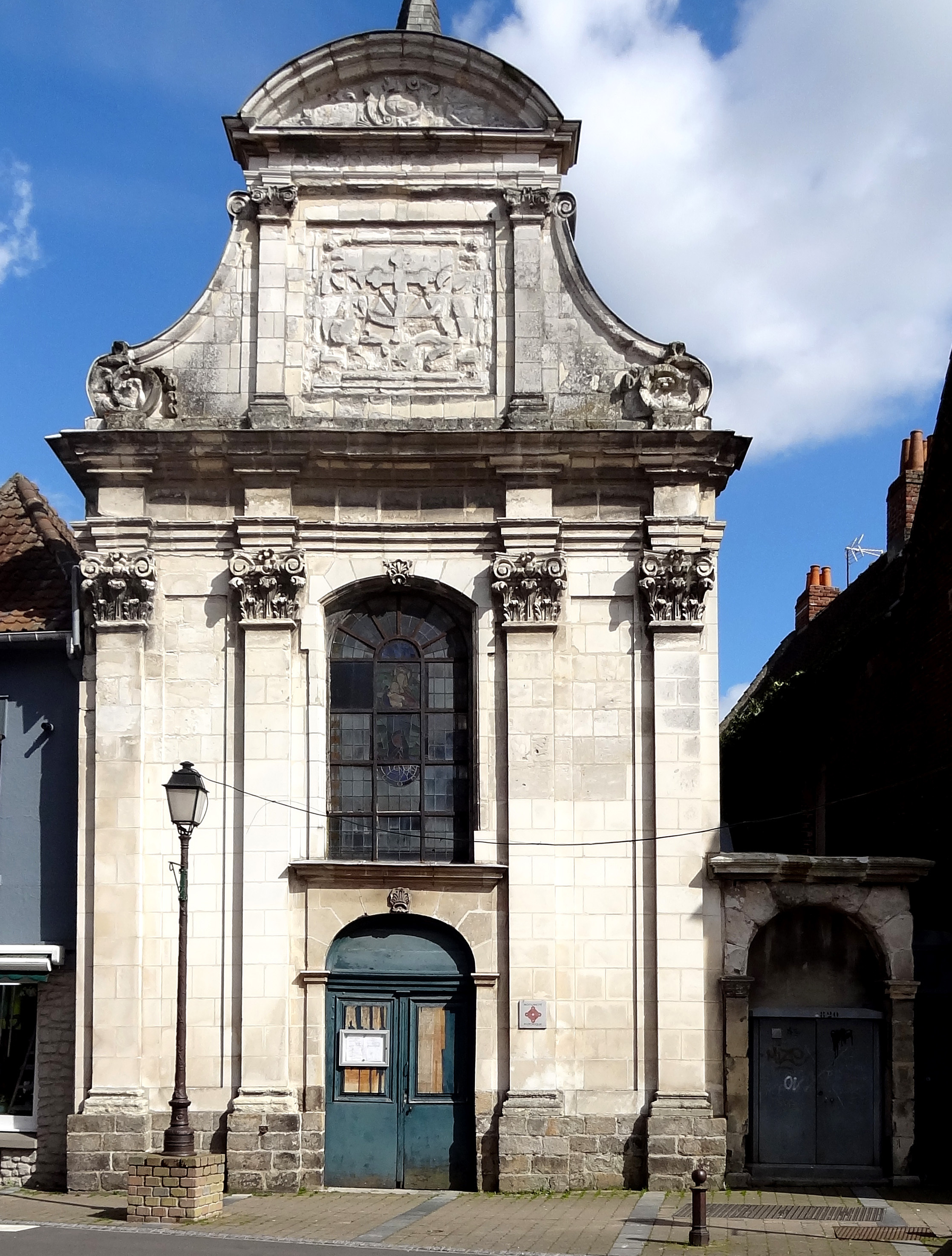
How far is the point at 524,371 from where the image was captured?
18.4 meters

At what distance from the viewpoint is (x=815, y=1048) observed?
17469mm

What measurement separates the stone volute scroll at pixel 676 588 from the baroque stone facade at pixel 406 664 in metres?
0.04

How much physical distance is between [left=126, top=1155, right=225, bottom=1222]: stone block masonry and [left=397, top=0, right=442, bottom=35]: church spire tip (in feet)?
48.0

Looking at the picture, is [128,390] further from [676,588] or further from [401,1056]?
[401,1056]

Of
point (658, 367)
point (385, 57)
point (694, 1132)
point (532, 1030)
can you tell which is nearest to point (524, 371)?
point (658, 367)

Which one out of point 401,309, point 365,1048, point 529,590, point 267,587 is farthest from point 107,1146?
point 401,309

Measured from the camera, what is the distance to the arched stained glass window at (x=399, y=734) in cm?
1805

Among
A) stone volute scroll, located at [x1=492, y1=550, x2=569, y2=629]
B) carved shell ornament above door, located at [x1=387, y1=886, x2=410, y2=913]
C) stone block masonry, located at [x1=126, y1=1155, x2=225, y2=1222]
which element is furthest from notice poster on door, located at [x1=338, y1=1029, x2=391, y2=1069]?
stone volute scroll, located at [x1=492, y1=550, x2=569, y2=629]

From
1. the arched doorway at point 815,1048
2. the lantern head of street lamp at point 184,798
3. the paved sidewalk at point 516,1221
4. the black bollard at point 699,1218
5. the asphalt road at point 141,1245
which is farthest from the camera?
the arched doorway at point 815,1048

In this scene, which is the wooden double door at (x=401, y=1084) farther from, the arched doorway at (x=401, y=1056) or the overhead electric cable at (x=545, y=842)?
the overhead electric cable at (x=545, y=842)

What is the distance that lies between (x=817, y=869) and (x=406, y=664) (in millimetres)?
5391

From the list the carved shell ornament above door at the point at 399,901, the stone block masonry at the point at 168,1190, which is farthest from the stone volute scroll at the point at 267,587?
the stone block masonry at the point at 168,1190

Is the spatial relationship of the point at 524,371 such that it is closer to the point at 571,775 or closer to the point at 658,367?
the point at 658,367

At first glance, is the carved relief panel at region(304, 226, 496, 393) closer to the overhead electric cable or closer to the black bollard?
the overhead electric cable
